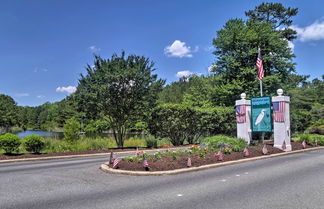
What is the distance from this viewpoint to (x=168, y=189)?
6832 millimetres

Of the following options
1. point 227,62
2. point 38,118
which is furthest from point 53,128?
point 227,62

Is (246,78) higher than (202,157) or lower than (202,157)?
higher

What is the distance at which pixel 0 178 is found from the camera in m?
8.58

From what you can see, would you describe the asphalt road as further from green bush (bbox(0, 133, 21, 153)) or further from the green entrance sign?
the green entrance sign

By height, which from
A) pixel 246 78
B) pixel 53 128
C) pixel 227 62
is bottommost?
pixel 53 128

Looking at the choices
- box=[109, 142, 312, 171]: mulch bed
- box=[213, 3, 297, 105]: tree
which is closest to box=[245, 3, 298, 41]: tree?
box=[213, 3, 297, 105]: tree

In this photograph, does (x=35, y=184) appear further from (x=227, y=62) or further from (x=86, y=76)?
(x=227, y=62)

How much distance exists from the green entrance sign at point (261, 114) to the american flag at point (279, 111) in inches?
21.2

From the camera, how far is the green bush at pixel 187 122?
20895mm

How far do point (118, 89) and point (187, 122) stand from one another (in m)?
6.42

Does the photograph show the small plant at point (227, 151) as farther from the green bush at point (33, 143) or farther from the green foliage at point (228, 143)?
the green bush at point (33, 143)

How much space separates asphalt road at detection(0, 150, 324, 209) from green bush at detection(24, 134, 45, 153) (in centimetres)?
553

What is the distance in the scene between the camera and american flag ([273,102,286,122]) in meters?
15.5

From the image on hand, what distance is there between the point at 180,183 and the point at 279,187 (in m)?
2.61
